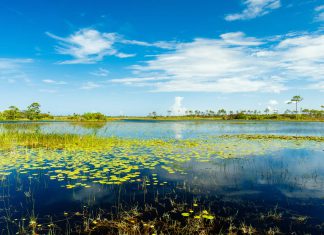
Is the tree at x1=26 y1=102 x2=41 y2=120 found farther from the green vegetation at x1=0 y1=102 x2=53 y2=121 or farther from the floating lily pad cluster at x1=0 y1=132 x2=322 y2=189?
the floating lily pad cluster at x1=0 y1=132 x2=322 y2=189

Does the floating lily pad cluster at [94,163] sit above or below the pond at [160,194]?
above

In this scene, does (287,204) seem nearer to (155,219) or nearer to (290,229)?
(290,229)

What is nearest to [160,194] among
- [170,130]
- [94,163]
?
[94,163]

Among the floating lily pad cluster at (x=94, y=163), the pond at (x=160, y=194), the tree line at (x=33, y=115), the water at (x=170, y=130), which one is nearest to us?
the pond at (x=160, y=194)

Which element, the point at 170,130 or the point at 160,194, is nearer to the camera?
the point at 160,194

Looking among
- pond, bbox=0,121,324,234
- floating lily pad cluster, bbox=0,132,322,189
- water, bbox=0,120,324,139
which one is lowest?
pond, bbox=0,121,324,234

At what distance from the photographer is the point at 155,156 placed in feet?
45.6

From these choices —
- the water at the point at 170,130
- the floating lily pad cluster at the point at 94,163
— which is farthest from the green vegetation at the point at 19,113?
the floating lily pad cluster at the point at 94,163

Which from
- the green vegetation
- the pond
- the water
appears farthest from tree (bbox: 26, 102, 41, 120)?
the pond

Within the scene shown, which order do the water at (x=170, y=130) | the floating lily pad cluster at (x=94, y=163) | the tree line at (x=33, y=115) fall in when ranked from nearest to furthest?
1. the floating lily pad cluster at (x=94, y=163)
2. the water at (x=170, y=130)
3. the tree line at (x=33, y=115)

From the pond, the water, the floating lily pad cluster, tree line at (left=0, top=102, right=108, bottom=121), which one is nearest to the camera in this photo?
the pond

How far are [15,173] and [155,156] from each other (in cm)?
678

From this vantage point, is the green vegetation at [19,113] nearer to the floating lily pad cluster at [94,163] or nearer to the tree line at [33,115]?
the tree line at [33,115]

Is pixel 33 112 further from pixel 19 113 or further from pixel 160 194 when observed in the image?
pixel 160 194
